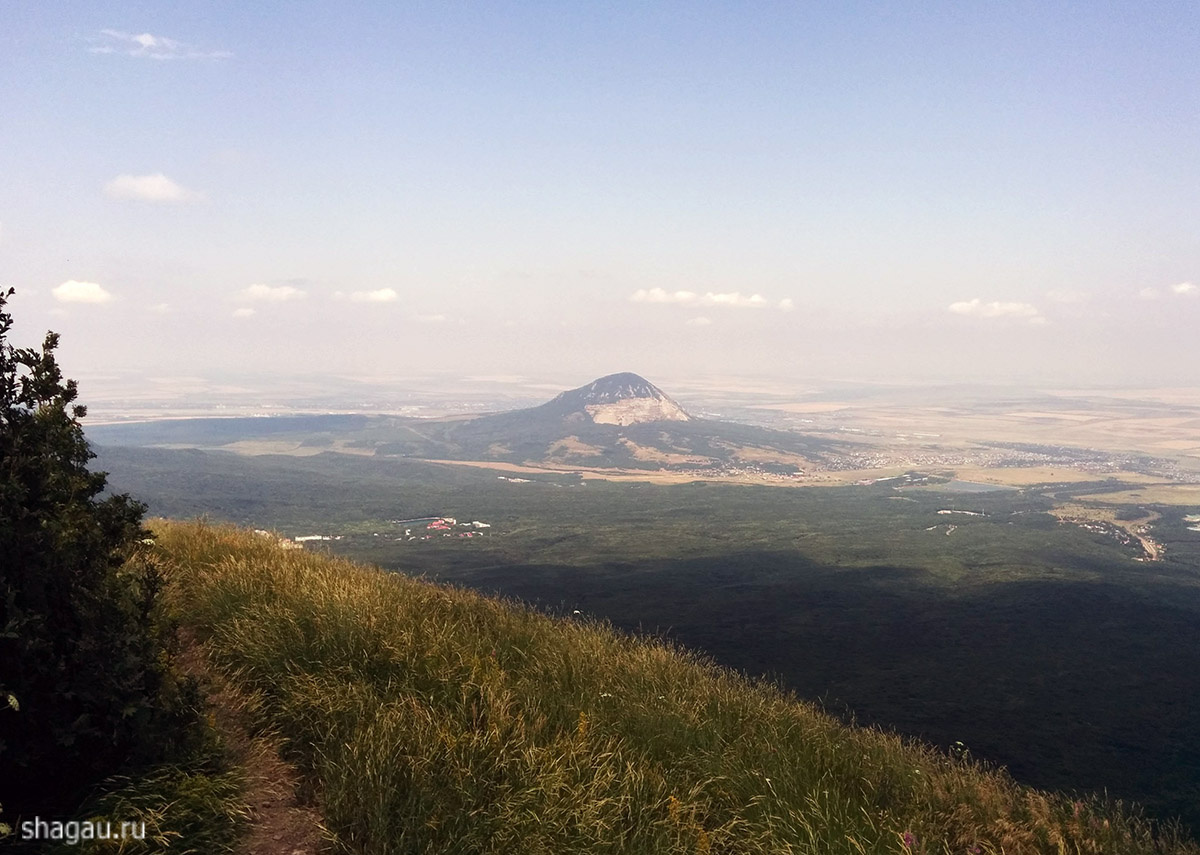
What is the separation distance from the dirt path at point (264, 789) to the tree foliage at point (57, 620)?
1022 millimetres

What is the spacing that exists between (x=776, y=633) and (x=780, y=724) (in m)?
76.7

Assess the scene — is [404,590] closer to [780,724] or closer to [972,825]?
[780,724]

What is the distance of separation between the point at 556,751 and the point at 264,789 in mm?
2439

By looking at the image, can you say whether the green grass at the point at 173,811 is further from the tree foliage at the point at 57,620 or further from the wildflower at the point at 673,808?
the wildflower at the point at 673,808

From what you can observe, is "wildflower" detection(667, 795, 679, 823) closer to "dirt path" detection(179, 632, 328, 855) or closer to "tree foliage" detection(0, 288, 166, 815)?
"dirt path" detection(179, 632, 328, 855)

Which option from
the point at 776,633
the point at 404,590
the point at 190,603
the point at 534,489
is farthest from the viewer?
the point at 534,489

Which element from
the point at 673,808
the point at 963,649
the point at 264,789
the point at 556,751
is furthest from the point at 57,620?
the point at 963,649

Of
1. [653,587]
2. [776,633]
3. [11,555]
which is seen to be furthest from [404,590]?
[653,587]

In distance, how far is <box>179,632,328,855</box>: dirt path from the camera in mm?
5062

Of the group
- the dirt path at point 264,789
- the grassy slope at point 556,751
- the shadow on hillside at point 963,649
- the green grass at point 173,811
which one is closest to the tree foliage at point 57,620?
the green grass at point 173,811

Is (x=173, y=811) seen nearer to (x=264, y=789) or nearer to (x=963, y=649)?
(x=264, y=789)

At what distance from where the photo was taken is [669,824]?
5570 millimetres

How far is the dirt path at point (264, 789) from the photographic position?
5.06m

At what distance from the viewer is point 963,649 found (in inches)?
3093
